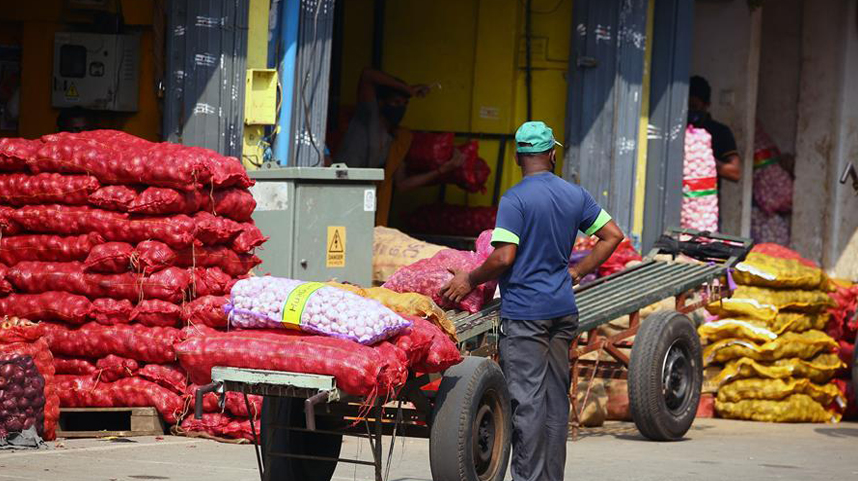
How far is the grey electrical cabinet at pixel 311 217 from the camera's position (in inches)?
392

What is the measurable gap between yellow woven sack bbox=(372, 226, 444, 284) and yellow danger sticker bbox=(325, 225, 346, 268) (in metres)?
0.66

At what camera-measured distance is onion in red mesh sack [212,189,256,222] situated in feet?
29.2

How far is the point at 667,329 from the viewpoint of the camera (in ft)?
32.2

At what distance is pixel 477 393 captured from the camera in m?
6.83

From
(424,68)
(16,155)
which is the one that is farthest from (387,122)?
(16,155)

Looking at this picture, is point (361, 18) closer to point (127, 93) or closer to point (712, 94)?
point (712, 94)

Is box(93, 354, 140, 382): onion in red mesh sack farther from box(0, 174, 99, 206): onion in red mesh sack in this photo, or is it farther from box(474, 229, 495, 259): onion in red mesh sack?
box(474, 229, 495, 259): onion in red mesh sack

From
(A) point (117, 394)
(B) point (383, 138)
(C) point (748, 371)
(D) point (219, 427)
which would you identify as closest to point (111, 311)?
(A) point (117, 394)

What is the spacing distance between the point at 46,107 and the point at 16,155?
274 centimetres

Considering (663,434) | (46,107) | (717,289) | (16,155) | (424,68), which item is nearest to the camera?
(16,155)

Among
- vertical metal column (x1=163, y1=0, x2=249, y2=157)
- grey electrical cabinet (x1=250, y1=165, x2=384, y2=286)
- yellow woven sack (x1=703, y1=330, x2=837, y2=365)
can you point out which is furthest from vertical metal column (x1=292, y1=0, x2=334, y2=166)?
yellow woven sack (x1=703, y1=330, x2=837, y2=365)

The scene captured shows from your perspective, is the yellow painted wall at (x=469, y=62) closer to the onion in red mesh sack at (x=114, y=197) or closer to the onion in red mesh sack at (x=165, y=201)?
the onion in red mesh sack at (x=165, y=201)

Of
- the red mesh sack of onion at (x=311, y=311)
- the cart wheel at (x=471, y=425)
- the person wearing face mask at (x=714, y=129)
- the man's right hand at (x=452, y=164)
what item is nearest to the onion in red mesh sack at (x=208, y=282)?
the red mesh sack of onion at (x=311, y=311)

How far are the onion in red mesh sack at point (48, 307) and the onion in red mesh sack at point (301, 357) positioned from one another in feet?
8.43
